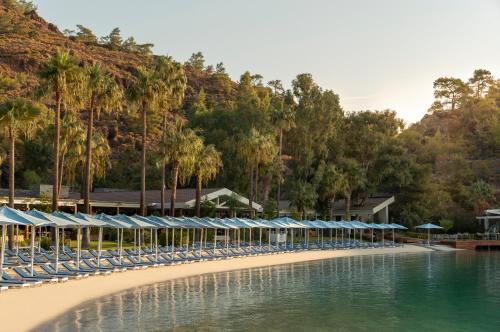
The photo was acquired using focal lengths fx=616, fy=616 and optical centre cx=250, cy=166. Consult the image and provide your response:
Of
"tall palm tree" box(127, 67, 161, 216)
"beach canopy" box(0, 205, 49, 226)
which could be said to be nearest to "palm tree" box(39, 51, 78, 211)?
"tall palm tree" box(127, 67, 161, 216)

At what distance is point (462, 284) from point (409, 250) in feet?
92.0

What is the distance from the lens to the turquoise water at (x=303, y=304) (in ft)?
62.8

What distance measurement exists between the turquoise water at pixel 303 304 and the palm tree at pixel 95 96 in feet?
41.4

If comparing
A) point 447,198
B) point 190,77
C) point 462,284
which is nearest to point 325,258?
point 462,284

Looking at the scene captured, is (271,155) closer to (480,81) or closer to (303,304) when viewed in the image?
(303,304)

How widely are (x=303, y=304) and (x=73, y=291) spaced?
8.96 meters

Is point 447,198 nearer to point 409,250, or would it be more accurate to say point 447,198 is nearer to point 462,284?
point 409,250

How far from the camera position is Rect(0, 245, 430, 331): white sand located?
18.1 meters

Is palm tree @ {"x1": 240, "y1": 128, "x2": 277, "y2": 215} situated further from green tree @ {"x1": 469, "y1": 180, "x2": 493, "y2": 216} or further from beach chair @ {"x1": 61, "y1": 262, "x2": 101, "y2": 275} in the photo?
green tree @ {"x1": 469, "y1": 180, "x2": 493, "y2": 216}

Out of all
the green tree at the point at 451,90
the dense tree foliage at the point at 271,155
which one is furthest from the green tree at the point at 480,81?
the dense tree foliage at the point at 271,155

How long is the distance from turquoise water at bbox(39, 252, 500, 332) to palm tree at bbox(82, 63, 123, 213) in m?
12.6

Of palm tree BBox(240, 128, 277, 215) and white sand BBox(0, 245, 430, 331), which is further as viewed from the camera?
palm tree BBox(240, 128, 277, 215)

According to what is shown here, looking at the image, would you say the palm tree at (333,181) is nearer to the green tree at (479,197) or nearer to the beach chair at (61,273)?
the green tree at (479,197)

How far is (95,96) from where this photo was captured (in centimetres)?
4266
